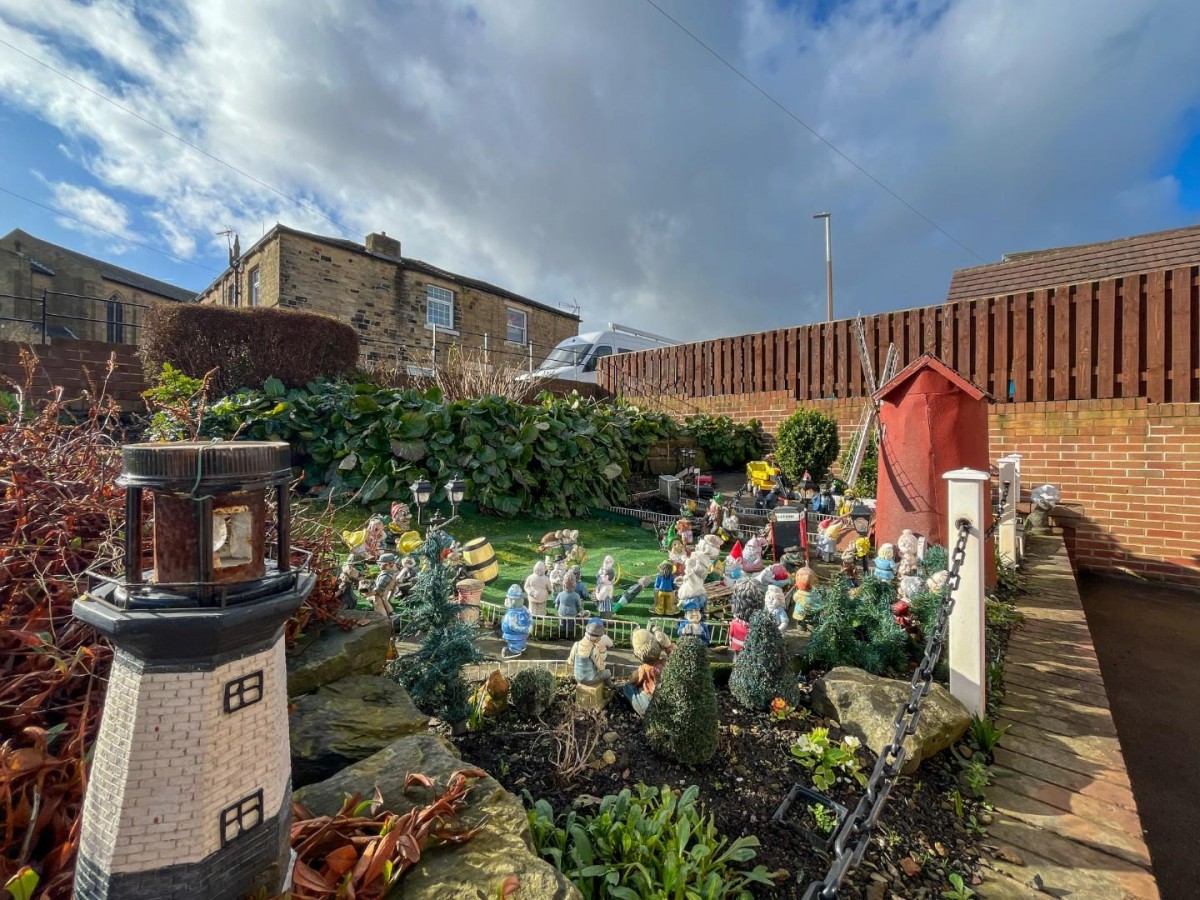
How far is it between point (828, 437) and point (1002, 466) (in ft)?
9.43

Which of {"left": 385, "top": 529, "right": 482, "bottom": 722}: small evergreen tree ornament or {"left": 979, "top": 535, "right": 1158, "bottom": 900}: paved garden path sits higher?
{"left": 385, "top": 529, "right": 482, "bottom": 722}: small evergreen tree ornament

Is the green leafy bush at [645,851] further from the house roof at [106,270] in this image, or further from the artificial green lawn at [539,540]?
the house roof at [106,270]

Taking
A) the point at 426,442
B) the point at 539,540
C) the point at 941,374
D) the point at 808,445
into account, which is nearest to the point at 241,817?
the point at 941,374

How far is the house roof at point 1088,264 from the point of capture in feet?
32.9

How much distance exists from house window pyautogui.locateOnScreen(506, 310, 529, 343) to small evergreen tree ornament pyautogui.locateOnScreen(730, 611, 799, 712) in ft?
62.9

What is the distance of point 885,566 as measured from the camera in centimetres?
386

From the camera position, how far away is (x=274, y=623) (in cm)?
102

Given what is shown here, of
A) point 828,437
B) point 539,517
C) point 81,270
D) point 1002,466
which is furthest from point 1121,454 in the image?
point 81,270

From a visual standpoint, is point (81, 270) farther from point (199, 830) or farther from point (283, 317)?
point (199, 830)

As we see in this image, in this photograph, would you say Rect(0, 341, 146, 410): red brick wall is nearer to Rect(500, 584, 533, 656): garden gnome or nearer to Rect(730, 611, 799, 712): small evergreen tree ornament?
Rect(500, 584, 533, 656): garden gnome

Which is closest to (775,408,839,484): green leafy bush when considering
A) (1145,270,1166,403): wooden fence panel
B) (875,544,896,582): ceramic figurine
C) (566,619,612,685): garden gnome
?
(1145,270,1166,403): wooden fence panel

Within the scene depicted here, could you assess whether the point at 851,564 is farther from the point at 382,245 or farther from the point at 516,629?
the point at 382,245

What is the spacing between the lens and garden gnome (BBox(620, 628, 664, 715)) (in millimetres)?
2541

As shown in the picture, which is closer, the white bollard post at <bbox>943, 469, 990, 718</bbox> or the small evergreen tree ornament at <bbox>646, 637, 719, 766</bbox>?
the small evergreen tree ornament at <bbox>646, 637, 719, 766</bbox>
